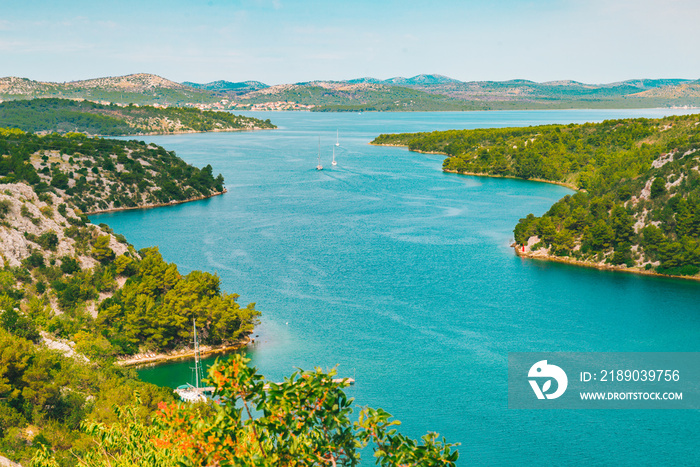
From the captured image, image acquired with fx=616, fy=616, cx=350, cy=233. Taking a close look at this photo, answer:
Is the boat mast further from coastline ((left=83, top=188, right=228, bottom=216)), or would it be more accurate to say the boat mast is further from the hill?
coastline ((left=83, top=188, right=228, bottom=216))

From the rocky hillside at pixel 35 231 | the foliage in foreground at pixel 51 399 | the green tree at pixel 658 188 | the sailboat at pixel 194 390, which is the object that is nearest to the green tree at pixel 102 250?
the rocky hillside at pixel 35 231

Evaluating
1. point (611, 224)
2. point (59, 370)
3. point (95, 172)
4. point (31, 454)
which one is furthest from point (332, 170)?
→ point (31, 454)

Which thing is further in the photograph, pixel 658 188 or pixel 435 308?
pixel 658 188

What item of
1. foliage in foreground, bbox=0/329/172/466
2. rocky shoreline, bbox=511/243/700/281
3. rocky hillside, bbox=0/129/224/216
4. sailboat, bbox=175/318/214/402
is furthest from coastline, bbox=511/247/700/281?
rocky hillside, bbox=0/129/224/216

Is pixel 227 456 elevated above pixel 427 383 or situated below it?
above

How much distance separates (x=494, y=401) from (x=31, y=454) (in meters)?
24.5

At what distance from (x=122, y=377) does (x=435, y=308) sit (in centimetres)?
2653

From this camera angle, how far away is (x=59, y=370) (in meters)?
29.4

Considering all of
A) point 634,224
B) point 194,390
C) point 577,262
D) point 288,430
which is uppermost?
point 288,430

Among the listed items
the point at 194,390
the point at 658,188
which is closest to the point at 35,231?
the point at 194,390

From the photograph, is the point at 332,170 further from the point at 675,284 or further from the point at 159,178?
the point at 675,284

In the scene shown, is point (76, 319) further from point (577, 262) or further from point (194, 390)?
point (577, 262)

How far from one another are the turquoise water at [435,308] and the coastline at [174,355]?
165 centimetres

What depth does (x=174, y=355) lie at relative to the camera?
42.1 meters
